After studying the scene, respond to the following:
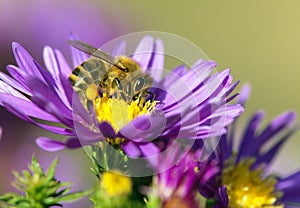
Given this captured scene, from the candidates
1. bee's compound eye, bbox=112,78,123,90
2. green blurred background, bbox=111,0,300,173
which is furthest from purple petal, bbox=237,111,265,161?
green blurred background, bbox=111,0,300,173

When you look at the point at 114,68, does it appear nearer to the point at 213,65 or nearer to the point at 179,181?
the point at 213,65

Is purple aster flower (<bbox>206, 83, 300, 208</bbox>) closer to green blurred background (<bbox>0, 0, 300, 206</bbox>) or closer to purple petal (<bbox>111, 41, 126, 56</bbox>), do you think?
purple petal (<bbox>111, 41, 126, 56</bbox>)

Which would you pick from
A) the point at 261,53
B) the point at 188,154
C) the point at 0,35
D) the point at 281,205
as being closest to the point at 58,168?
the point at 0,35

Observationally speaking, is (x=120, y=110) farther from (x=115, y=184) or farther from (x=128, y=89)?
(x=115, y=184)

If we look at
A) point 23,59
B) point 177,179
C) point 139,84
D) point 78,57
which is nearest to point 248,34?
point 78,57

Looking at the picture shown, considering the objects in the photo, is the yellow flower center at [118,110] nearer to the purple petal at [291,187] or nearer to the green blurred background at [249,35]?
the purple petal at [291,187]

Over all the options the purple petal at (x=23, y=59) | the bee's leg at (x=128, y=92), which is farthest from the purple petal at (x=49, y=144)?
the bee's leg at (x=128, y=92)

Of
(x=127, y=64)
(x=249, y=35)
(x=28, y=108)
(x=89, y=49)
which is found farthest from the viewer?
(x=249, y=35)
